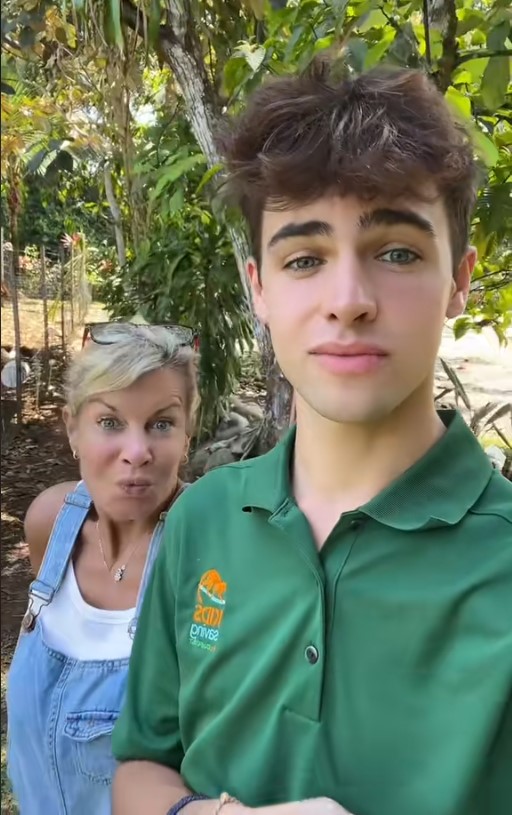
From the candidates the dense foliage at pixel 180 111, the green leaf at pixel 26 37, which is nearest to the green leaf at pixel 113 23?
the dense foliage at pixel 180 111

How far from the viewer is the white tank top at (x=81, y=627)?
1.04 meters

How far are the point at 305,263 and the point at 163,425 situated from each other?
50 centimetres

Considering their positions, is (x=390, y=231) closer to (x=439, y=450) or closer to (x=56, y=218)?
(x=439, y=450)

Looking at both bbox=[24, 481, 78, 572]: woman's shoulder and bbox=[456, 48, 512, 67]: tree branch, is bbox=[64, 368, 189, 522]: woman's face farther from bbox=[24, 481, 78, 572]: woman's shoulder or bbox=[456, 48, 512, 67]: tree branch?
→ bbox=[456, 48, 512, 67]: tree branch

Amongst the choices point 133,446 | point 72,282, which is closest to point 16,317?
point 72,282

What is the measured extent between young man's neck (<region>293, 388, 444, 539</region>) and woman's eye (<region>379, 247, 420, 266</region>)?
0.13m

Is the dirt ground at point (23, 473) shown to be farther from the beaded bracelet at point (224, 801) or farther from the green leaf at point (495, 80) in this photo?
the beaded bracelet at point (224, 801)

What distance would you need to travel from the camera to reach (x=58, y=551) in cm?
111

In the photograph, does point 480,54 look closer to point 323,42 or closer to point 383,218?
point 323,42

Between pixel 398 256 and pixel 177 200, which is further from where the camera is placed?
pixel 177 200

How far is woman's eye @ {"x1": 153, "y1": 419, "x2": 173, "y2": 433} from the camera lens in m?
1.10

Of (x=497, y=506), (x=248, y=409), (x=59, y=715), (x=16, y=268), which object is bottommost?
(x=59, y=715)

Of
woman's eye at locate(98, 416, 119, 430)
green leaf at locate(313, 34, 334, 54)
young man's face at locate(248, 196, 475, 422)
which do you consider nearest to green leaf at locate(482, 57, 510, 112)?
green leaf at locate(313, 34, 334, 54)

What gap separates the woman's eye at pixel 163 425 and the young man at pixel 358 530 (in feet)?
1.16
